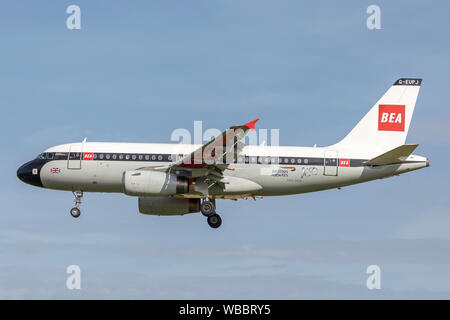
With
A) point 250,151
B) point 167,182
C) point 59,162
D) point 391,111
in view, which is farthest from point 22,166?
point 391,111

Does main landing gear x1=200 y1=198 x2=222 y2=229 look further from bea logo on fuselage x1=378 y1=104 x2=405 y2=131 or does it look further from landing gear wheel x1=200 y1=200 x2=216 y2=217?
bea logo on fuselage x1=378 y1=104 x2=405 y2=131

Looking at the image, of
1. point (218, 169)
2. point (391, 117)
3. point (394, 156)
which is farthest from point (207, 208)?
point (391, 117)

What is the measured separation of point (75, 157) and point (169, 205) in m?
6.71

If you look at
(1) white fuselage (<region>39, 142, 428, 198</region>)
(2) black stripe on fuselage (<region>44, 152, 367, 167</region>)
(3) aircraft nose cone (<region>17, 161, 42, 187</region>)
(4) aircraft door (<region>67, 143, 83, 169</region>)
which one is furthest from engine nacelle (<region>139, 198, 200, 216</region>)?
(3) aircraft nose cone (<region>17, 161, 42, 187</region>)

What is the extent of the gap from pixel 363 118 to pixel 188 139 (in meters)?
11.5

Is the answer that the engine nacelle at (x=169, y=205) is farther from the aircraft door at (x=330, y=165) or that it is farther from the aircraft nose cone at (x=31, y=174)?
the aircraft door at (x=330, y=165)

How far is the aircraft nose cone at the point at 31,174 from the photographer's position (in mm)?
50156

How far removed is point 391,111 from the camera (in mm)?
52094

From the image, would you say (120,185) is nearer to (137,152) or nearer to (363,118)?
(137,152)

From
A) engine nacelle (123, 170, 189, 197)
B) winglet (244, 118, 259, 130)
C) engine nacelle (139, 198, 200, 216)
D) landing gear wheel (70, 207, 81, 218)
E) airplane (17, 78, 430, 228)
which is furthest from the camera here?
engine nacelle (139, 198, 200, 216)

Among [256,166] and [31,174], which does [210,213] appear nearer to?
[256,166]

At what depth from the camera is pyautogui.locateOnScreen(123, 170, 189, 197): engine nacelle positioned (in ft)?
152

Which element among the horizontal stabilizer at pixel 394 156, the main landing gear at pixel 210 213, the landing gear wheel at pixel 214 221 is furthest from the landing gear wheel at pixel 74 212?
the horizontal stabilizer at pixel 394 156

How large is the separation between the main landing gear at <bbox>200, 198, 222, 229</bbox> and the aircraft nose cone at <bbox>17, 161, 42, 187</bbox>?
10461 millimetres
